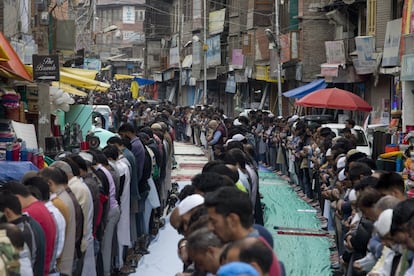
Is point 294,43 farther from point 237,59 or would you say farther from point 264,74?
point 237,59

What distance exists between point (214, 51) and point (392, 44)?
1197 inches

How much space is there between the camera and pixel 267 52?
148 ft

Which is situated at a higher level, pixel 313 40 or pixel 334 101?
pixel 313 40

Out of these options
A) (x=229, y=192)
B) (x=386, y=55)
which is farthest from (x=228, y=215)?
(x=386, y=55)

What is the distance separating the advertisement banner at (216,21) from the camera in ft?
188

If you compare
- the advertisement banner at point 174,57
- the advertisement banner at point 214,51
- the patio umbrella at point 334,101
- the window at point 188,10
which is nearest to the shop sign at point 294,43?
the patio umbrella at point 334,101

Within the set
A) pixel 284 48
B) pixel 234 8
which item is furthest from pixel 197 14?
pixel 284 48

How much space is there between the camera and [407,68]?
74.9 feet

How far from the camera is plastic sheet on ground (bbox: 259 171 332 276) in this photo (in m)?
13.7

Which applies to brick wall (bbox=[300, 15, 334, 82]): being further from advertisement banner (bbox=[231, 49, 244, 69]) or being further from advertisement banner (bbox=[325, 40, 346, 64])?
advertisement banner (bbox=[231, 49, 244, 69])

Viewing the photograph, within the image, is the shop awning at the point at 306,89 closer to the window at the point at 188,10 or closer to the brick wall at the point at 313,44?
the brick wall at the point at 313,44

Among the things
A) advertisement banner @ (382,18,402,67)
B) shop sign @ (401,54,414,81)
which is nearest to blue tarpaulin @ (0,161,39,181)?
shop sign @ (401,54,414,81)

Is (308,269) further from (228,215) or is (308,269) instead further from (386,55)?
(386,55)

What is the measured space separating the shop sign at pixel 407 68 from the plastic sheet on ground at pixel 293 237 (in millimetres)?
3890
